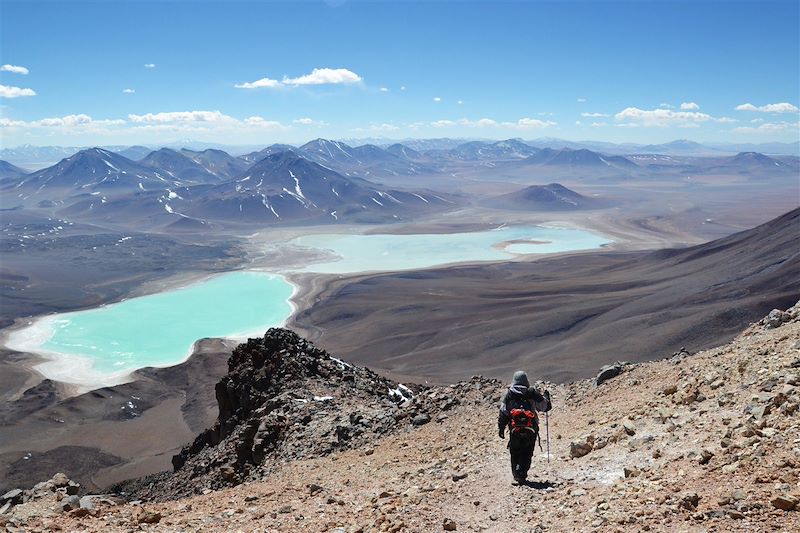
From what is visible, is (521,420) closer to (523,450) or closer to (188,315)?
(523,450)

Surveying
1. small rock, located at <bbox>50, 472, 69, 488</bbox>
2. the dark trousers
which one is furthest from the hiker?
small rock, located at <bbox>50, 472, 69, 488</bbox>

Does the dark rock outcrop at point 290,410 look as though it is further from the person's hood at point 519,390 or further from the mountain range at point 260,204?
the mountain range at point 260,204

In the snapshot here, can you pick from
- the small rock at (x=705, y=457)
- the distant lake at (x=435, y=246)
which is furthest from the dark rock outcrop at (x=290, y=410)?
the distant lake at (x=435, y=246)

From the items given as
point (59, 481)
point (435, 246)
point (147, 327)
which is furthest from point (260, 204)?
point (59, 481)

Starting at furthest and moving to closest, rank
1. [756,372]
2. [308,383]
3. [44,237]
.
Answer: [44,237], [308,383], [756,372]

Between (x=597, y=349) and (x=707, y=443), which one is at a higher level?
(x=707, y=443)

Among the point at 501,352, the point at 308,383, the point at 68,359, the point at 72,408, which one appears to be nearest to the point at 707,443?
the point at 308,383

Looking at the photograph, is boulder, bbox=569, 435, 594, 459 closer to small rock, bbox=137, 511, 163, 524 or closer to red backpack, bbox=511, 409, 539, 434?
red backpack, bbox=511, 409, 539, 434

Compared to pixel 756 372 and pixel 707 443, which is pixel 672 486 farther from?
pixel 756 372
